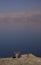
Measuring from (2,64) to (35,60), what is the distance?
837 mm

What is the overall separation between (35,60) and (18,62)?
454mm

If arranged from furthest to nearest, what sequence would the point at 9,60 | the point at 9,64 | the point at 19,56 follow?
the point at 19,56
the point at 9,60
the point at 9,64

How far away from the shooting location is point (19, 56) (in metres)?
3.98

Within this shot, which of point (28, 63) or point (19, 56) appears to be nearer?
point (28, 63)

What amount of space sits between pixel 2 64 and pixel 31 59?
755mm


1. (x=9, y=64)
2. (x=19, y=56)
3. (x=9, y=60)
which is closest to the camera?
(x=9, y=64)

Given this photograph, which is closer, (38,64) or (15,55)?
(38,64)

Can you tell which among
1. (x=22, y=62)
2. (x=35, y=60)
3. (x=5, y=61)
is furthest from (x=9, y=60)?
(x=35, y=60)

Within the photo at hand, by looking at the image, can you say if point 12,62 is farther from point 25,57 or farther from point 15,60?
point 25,57

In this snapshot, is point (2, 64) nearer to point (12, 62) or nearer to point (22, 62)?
point (12, 62)

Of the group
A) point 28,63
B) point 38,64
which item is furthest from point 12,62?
point 38,64

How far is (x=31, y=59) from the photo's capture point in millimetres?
3707

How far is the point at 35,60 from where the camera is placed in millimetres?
3678

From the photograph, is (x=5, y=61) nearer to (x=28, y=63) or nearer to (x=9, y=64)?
(x=9, y=64)
